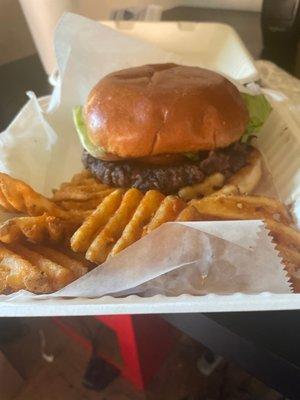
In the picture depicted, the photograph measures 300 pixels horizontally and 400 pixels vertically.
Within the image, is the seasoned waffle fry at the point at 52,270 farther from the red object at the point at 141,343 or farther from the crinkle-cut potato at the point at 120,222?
the red object at the point at 141,343

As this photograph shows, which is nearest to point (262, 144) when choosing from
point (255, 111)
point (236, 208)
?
A: point (255, 111)

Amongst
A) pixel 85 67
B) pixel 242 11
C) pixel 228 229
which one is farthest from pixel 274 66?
pixel 228 229

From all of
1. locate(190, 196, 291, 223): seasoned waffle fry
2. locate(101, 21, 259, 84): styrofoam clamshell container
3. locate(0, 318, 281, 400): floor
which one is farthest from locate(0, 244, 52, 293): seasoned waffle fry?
locate(101, 21, 259, 84): styrofoam clamshell container

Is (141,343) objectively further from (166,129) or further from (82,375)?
(166,129)

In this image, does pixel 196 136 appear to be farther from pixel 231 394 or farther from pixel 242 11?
pixel 242 11

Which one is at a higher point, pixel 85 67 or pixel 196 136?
pixel 85 67
